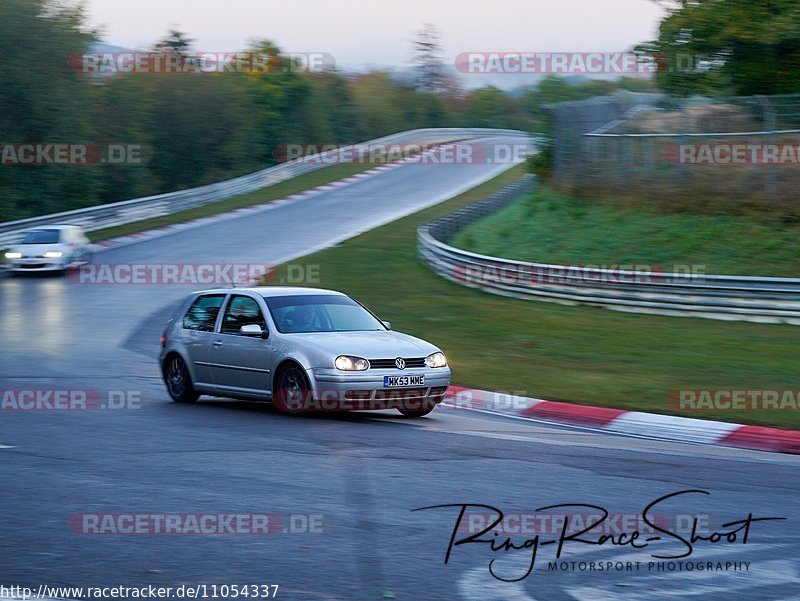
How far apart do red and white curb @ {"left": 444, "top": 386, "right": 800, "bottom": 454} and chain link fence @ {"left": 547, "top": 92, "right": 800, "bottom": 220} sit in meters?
12.1

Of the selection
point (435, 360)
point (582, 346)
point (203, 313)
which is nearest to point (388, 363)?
point (435, 360)

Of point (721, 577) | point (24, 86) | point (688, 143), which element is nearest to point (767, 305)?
point (688, 143)

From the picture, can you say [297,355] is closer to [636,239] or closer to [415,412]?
[415,412]

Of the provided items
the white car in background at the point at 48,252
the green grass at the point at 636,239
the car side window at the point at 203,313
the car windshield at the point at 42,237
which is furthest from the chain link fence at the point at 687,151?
the car side window at the point at 203,313

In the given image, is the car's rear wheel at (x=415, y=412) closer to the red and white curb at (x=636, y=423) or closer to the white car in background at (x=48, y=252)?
the red and white curb at (x=636, y=423)

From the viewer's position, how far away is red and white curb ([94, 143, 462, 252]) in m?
35.2

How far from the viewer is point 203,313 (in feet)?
43.9

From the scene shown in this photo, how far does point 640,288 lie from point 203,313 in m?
10.4

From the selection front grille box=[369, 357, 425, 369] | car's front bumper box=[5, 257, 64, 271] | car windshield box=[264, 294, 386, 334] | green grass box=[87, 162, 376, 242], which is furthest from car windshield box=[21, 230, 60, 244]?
front grille box=[369, 357, 425, 369]

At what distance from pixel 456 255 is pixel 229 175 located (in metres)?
38.1

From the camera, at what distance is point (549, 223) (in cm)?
2809

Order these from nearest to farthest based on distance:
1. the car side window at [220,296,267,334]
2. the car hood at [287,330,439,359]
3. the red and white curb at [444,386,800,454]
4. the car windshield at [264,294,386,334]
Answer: the red and white curb at [444,386,800,454] → the car hood at [287,330,439,359] → the car windshield at [264,294,386,334] → the car side window at [220,296,267,334]

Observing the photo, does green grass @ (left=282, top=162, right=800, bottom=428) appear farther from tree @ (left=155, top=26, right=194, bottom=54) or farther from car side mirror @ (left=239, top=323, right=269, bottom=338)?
tree @ (left=155, top=26, right=194, bottom=54)

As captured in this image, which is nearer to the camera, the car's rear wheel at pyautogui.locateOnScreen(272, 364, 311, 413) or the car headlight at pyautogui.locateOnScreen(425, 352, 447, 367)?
the car's rear wheel at pyautogui.locateOnScreen(272, 364, 311, 413)
